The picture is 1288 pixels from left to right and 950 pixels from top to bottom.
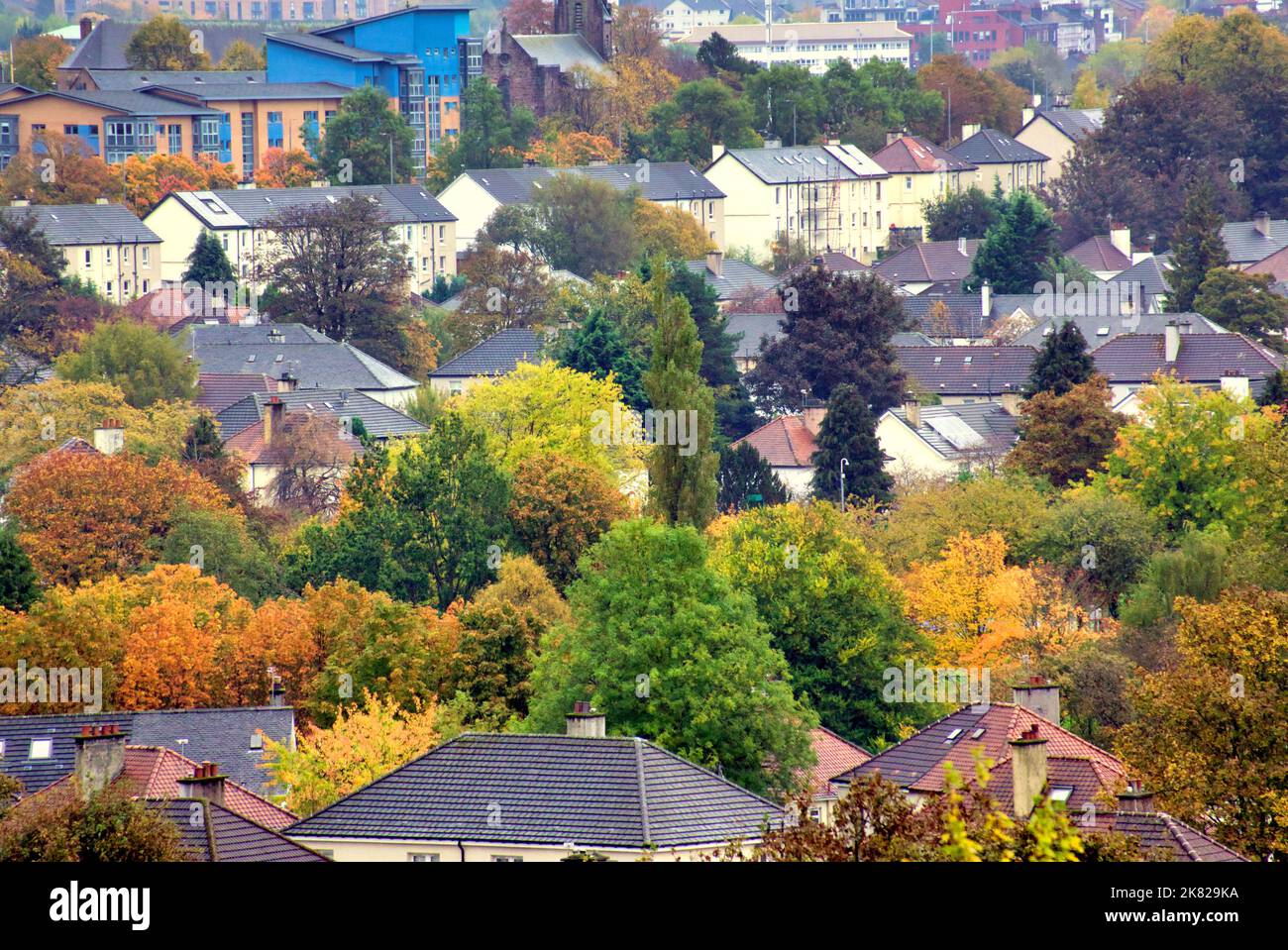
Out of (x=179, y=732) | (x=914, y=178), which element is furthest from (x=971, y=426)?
(x=914, y=178)

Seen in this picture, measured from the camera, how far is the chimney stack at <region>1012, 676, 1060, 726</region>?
4094 centimetres

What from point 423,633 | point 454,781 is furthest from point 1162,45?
point 454,781

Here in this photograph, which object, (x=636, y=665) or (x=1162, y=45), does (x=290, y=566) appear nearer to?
(x=636, y=665)

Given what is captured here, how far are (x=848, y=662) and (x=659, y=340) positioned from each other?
20.2m

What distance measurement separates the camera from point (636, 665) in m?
42.0

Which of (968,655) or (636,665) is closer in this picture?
(636,665)

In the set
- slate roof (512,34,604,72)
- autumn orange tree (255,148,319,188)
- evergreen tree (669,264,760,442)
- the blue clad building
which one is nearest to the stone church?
slate roof (512,34,604,72)

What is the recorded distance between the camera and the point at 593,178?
454ft

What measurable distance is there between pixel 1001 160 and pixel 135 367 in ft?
288

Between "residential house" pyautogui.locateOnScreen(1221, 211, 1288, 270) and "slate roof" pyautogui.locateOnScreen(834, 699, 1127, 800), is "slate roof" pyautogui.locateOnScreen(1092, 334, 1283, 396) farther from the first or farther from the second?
"slate roof" pyautogui.locateOnScreen(834, 699, 1127, 800)

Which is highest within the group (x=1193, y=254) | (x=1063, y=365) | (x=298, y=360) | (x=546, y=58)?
(x=1063, y=365)

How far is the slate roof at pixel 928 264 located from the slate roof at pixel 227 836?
337ft

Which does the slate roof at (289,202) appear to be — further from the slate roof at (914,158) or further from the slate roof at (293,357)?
the slate roof at (914,158)

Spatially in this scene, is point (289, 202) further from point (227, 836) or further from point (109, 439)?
point (227, 836)
